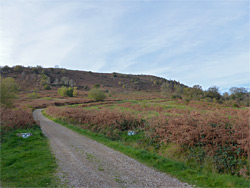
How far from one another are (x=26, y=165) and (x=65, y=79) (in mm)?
113472

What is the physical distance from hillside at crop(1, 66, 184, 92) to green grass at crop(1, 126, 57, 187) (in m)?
90.6

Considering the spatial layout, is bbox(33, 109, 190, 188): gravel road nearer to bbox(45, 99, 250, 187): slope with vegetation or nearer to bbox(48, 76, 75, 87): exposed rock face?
bbox(45, 99, 250, 187): slope with vegetation

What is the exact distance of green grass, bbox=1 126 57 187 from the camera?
614 cm

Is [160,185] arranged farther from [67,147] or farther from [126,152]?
[67,147]

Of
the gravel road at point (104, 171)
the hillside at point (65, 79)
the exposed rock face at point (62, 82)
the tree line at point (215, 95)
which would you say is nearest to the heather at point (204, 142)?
the gravel road at point (104, 171)

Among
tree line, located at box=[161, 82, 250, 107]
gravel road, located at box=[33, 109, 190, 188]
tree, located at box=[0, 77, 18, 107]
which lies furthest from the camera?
tree line, located at box=[161, 82, 250, 107]

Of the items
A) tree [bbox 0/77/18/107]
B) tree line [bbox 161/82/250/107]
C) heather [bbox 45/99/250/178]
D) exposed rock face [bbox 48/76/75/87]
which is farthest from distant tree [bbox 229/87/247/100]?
exposed rock face [bbox 48/76/75/87]

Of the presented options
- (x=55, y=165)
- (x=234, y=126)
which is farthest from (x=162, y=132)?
(x=55, y=165)

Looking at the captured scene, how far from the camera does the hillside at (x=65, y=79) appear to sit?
106 meters

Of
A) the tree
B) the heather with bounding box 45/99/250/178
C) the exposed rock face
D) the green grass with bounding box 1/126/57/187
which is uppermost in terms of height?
the exposed rock face

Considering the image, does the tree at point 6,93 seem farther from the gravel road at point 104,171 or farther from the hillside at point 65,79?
the hillside at point 65,79

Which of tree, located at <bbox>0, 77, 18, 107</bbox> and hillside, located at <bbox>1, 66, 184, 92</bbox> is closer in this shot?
tree, located at <bbox>0, 77, 18, 107</bbox>

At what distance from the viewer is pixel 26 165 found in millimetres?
7777

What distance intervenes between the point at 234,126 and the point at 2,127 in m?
15.9
